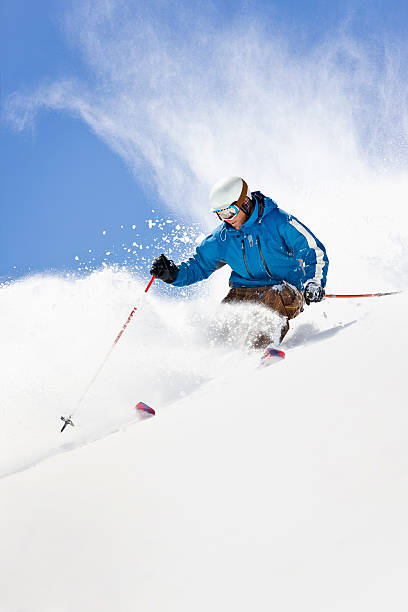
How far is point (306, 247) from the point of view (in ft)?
17.6

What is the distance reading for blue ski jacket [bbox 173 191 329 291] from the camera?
5.36 metres

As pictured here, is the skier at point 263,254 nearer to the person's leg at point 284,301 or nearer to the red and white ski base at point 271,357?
the person's leg at point 284,301

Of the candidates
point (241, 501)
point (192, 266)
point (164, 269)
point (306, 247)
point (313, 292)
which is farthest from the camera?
point (192, 266)

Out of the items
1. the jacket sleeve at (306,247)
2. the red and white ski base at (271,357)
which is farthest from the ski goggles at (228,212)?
the red and white ski base at (271,357)

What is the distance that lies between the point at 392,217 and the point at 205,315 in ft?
23.9

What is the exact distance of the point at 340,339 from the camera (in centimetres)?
349

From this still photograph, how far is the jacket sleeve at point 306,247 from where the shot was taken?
5.34 metres

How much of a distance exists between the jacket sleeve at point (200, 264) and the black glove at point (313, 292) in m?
1.33

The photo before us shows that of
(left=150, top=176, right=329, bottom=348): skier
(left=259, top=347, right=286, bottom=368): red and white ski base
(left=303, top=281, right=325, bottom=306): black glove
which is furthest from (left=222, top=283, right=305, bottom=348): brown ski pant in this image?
(left=259, top=347, right=286, bottom=368): red and white ski base

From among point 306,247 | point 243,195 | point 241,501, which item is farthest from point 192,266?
point 241,501

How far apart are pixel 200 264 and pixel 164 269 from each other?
51 centimetres

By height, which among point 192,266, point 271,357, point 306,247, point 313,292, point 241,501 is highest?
point 306,247

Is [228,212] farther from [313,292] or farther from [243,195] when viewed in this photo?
[313,292]

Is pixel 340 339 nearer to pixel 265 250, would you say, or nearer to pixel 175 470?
pixel 175 470
